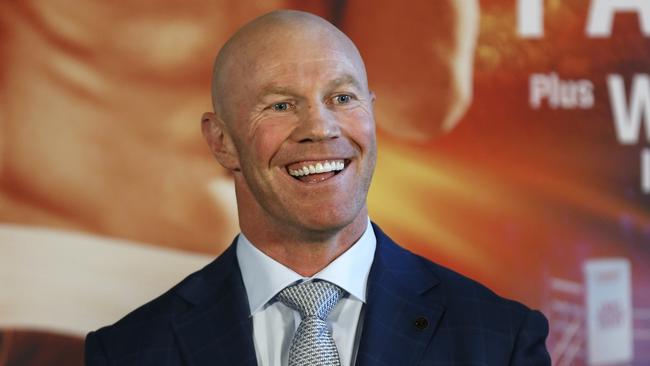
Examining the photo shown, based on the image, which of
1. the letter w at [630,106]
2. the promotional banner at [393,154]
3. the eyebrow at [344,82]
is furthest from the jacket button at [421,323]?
the letter w at [630,106]

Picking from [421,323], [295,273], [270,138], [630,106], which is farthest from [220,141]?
[630,106]

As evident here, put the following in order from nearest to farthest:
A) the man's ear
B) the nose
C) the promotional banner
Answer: the nose < the man's ear < the promotional banner

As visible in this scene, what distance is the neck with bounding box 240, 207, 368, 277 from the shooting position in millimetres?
2086

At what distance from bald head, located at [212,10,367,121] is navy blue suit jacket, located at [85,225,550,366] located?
35 cm

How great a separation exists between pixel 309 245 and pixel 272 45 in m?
0.38

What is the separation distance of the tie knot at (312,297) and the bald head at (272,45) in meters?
0.36

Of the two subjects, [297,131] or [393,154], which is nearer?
[297,131]

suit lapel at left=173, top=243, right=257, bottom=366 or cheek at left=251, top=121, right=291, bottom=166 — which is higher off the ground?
cheek at left=251, top=121, right=291, bottom=166

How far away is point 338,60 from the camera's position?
2.08m

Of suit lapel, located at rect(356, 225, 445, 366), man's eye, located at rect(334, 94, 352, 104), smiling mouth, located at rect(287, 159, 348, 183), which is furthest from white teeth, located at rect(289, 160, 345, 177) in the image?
suit lapel, located at rect(356, 225, 445, 366)

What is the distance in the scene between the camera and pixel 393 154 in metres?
3.12

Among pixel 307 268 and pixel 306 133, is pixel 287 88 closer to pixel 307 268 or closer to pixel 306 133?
pixel 306 133

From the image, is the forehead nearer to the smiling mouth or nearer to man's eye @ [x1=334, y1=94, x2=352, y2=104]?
→ man's eye @ [x1=334, y1=94, x2=352, y2=104]

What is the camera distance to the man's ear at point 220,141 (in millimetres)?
2168
